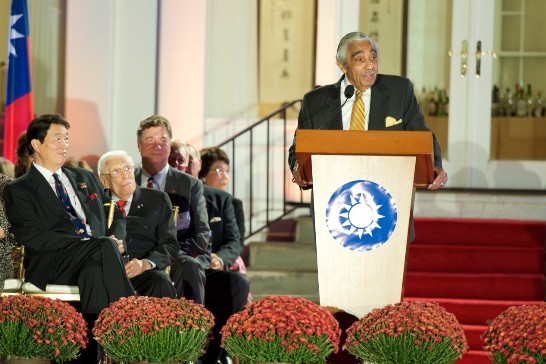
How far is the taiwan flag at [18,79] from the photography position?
8875mm

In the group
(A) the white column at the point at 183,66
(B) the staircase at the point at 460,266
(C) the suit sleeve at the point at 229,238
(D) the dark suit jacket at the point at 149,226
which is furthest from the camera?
(A) the white column at the point at 183,66

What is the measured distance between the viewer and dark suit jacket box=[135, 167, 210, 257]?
7086 millimetres

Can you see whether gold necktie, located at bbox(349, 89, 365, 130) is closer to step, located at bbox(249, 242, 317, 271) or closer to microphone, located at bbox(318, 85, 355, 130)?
microphone, located at bbox(318, 85, 355, 130)

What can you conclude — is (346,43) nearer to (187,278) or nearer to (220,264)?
(187,278)

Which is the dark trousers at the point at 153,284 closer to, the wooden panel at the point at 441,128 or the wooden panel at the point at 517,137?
the wooden panel at the point at 441,128

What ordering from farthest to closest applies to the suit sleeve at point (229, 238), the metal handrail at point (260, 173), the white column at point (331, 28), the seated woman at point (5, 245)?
the metal handrail at point (260, 173) → the white column at point (331, 28) → the suit sleeve at point (229, 238) → the seated woman at point (5, 245)

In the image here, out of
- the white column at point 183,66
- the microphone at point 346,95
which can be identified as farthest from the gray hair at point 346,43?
the white column at point 183,66

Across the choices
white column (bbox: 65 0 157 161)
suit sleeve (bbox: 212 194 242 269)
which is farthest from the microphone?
white column (bbox: 65 0 157 161)

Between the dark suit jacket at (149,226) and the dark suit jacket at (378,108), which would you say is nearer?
the dark suit jacket at (378,108)

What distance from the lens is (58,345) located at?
4.80 metres

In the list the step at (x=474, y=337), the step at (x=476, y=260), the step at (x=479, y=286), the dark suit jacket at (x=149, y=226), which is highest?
the dark suit jacket at (x=149, y=226)

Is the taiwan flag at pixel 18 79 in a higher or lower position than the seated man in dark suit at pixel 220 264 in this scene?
higher

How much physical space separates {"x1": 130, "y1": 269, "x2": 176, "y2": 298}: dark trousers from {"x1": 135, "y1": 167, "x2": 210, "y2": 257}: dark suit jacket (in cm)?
71

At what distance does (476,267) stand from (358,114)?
12.5ft
